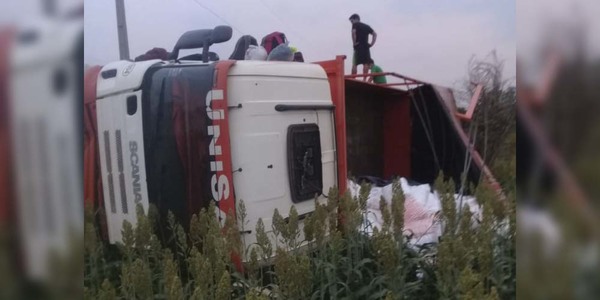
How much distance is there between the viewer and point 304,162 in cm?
164

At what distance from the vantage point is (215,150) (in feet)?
5.34

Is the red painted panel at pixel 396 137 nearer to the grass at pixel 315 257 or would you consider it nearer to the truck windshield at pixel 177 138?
the grass at pixel 315 257

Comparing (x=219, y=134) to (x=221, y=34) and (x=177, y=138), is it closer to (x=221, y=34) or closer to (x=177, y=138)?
(x=177, y=138)

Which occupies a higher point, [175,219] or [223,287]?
[175,219]

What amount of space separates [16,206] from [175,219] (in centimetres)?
43

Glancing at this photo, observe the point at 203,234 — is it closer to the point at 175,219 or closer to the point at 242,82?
the point at 175,219

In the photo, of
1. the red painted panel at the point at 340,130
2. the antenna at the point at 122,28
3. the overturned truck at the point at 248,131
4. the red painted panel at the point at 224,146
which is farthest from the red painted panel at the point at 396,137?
the antenna at the point at 122,28

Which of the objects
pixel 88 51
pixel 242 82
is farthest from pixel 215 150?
pixel 88 51

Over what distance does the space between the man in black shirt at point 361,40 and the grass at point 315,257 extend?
0.35 m

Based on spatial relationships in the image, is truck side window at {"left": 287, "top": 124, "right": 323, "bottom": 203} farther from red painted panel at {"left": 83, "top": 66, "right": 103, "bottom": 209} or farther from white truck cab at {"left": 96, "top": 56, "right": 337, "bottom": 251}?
red painted panel at {"left": 83, "top": 66, "right": 103, "bottom": 209}

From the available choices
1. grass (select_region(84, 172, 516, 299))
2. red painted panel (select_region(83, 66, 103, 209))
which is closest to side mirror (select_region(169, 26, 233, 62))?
red painted panel (select_region(83, 66, 103, 209))

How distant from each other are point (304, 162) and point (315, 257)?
275 mm

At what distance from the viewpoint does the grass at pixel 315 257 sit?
1436mm

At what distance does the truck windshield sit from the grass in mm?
59
